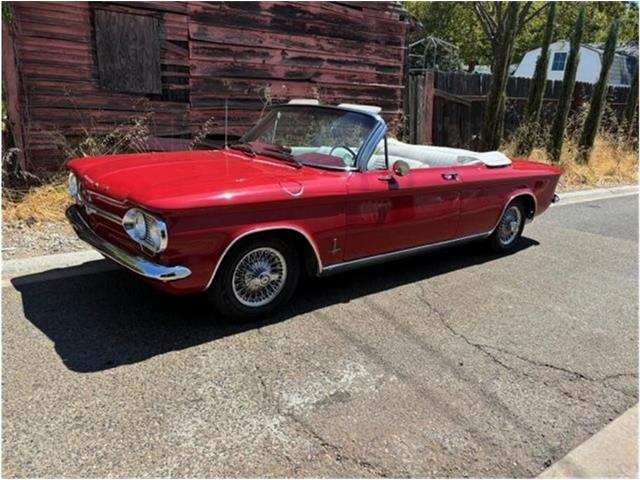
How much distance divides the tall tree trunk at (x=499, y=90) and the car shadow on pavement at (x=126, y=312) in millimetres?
6869

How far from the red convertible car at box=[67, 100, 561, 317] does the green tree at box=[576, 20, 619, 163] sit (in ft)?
28.3

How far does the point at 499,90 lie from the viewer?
10719 millimetres

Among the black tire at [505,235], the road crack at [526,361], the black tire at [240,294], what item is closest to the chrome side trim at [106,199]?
the black tire at [240,294]

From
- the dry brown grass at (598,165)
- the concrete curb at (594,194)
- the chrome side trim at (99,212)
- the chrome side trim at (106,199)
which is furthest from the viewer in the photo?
the dry brown grass at (598,165)

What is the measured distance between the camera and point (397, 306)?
169 inches

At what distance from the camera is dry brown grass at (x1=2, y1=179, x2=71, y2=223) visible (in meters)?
5.57

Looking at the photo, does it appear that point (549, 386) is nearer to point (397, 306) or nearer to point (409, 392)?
point (409, 392)

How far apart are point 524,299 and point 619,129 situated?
11452 mm

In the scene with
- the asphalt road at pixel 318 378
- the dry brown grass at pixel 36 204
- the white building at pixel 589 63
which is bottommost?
the asphalt road at pixel 318 378

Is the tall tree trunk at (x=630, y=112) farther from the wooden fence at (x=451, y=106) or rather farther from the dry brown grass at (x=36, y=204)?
the dry brown grass at (x=36, y=204)

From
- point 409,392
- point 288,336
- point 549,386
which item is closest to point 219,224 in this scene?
point 288,336

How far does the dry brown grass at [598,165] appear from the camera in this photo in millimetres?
11031

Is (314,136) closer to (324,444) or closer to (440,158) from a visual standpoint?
(440,158)

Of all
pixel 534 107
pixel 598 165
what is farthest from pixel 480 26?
pixel 534 107
